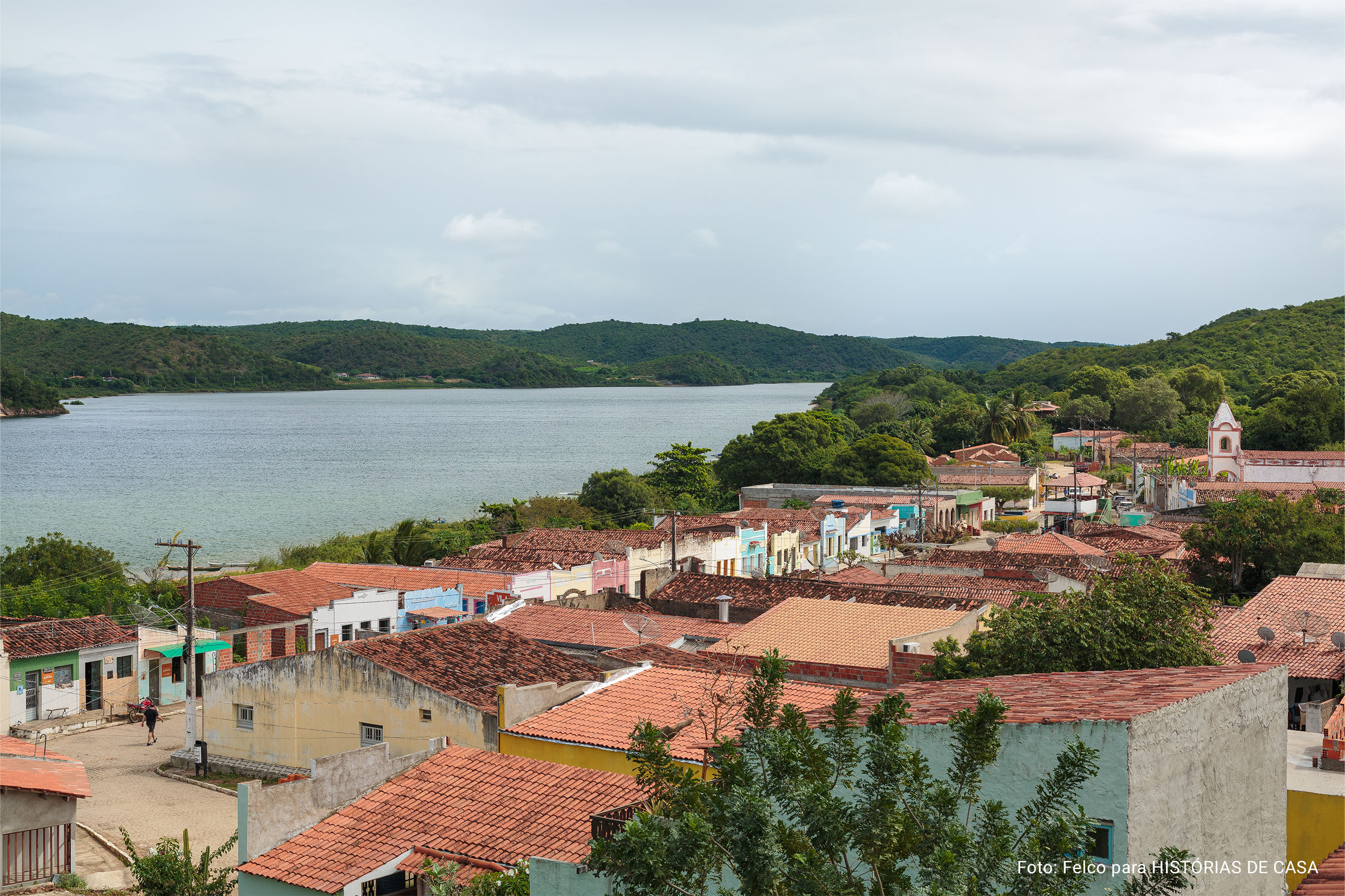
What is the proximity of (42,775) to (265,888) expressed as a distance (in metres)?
6.29

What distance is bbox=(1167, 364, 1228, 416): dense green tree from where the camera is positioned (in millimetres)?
117000

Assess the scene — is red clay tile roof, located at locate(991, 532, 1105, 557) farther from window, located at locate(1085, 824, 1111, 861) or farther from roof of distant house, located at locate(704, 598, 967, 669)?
window, located at locate(1085, 824, 1111, 861)

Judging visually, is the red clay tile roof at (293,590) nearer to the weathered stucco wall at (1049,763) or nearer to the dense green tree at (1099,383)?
the weathered stucco wall at (1049,763)

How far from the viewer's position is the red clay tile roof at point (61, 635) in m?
28.6

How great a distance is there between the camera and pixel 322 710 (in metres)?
19.9

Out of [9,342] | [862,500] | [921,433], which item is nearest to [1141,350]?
[921,433]

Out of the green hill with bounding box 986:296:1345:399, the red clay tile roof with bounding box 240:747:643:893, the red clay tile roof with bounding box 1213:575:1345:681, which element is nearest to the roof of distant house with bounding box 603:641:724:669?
the red clay tile roof with bounding box 240:747:643:893

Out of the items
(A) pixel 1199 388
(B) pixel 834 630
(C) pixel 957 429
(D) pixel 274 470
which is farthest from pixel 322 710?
(A) pixel 1199 388

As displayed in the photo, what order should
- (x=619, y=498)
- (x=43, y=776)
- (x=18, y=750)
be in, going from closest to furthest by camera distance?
1. (x=43, y=776)
2. (x=18, y=750)
3. (x=619, y=498)

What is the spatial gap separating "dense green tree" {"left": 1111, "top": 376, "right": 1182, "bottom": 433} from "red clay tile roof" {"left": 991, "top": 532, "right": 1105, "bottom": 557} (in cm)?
7279

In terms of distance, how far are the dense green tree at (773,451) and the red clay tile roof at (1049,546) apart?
35.2 meters

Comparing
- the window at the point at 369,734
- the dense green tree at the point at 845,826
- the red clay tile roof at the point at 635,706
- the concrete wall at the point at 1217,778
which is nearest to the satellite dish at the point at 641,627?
the window at the point at 369,734

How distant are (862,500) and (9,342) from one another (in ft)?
584

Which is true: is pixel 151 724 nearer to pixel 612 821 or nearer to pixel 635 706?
pixel 635 706
